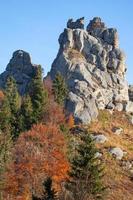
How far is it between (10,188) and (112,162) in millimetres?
22845

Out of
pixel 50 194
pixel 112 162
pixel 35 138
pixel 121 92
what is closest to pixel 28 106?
pixel 35 138

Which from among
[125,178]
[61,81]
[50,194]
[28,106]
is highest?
[61,81]

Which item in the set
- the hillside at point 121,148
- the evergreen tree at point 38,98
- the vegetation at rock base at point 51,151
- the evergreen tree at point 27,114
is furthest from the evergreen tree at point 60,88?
the evergreen tree at point 27,114

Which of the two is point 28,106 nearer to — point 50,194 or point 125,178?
point 125,178

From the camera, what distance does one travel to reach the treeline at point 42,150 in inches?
2395

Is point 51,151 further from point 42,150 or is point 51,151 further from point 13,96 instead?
point 13,96

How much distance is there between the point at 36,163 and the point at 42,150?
141 inches

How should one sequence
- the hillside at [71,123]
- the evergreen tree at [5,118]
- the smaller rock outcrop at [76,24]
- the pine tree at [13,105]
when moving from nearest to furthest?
the hillside at [71,123], the evergreen tree at [5,118], the pine tree at [13,105], the smaller rock outcrop at [76,24]

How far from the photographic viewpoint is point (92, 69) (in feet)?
378

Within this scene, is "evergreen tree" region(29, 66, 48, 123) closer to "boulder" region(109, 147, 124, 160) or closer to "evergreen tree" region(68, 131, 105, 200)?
"boulder" region(109, 147, 124, 160)

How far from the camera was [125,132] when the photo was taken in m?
104

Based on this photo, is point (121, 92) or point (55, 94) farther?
point (121, 92)

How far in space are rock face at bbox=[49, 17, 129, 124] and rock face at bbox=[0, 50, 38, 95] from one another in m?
6.03

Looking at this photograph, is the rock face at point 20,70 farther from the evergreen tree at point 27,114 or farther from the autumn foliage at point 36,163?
the autumn foliage at point 36,163
